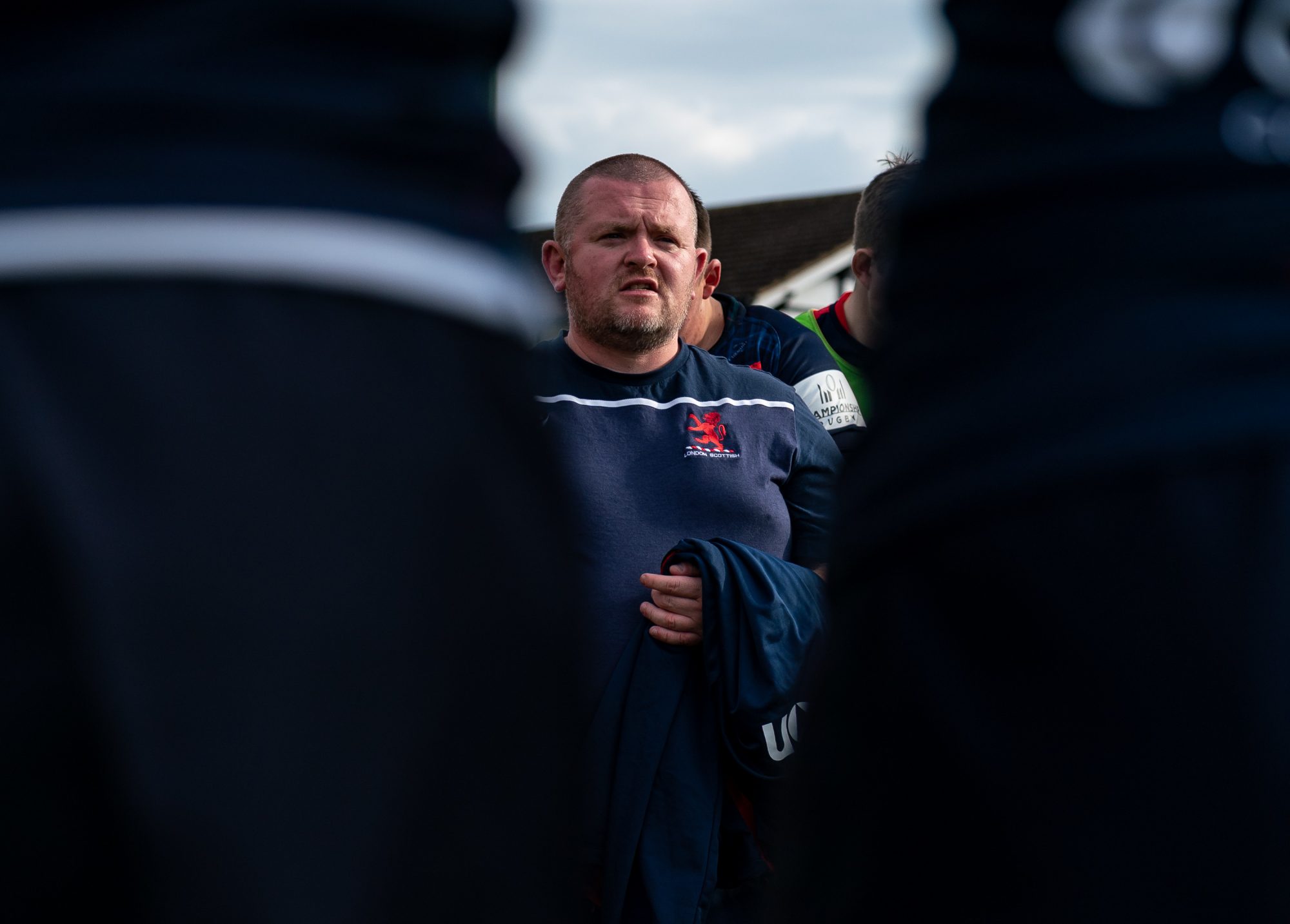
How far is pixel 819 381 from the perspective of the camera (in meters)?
3.92

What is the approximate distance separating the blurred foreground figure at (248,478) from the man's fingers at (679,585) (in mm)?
2120

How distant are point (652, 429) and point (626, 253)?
63 cm

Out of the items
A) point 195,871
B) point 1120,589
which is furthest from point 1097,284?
point 195,871

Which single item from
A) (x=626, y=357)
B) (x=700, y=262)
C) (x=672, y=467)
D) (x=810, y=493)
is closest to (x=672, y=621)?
(x=672, y=467)

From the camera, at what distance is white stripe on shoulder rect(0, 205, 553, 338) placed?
2.37 feet

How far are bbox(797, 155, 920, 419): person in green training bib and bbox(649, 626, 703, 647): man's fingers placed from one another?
1239mm

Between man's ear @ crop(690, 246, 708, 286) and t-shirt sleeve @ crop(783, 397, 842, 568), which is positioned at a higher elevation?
man's ear @ crop(690, 246, 708, 286)

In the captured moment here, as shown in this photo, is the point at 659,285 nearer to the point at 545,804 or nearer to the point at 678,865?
the point at 678,865

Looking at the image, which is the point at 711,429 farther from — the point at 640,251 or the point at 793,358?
the point at 793,358

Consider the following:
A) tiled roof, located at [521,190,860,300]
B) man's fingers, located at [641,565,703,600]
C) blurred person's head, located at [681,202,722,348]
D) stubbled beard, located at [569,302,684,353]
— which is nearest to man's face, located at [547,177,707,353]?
stubbled beard, located at [569,302,684,353]

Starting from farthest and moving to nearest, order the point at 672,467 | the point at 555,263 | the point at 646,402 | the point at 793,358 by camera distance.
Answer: the point at 793,358
the point at 555,263
the point at 646,402
the point at 672,467

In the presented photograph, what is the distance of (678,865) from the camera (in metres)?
2.82

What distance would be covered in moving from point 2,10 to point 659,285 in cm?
282

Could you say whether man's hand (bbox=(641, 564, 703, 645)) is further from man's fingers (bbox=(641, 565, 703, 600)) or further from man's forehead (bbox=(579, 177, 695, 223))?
man's forehead (bbox=(579, 177, 695, 223))
